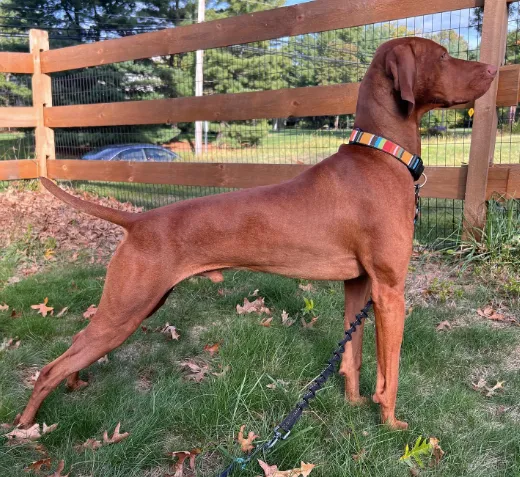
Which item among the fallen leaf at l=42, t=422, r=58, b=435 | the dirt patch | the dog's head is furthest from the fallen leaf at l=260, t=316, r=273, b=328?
the dirt patch

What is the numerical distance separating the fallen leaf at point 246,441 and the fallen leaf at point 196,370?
709mm

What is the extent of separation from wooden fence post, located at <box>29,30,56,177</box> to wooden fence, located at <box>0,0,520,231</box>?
0.02 meters

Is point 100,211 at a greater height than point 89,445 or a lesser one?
greater

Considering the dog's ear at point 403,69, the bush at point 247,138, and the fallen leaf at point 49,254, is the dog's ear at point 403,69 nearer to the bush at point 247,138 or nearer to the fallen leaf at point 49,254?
the fallen leaf at point 49,254

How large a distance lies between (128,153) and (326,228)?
346 inches

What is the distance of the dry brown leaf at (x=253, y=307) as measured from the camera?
4039mm

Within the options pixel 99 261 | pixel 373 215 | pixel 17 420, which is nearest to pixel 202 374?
pixel 17 420

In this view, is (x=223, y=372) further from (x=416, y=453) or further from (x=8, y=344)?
(x=8, y=344)

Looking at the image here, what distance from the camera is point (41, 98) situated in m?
8.05

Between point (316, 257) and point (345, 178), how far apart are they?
45 centimetres

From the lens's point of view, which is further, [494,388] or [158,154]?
[158,154]

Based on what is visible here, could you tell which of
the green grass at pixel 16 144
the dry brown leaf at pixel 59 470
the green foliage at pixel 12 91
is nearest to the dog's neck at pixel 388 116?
the dry brown leaf at pixel 59 470

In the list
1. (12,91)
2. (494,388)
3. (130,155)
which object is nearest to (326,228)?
(494,388)

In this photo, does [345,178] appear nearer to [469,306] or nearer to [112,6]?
[469,306]
